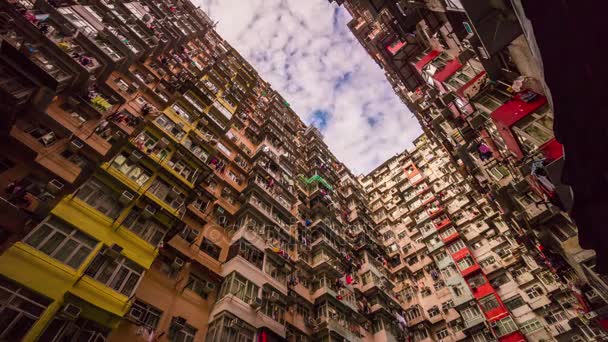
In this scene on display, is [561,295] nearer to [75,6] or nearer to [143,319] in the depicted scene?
[143,319]

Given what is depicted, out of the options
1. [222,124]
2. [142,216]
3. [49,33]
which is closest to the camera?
[49,33]

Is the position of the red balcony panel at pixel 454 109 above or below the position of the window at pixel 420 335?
above

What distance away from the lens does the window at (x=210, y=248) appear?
19.0m

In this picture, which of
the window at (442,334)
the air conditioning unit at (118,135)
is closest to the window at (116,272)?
the air conditioning unit at (118,135)

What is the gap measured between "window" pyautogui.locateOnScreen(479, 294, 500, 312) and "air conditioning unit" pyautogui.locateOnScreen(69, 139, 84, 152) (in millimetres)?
35859

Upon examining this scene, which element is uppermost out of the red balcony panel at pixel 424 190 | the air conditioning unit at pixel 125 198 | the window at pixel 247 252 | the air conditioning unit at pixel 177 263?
the red balcony panel at pixel 424 190

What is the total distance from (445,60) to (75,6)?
27270mm

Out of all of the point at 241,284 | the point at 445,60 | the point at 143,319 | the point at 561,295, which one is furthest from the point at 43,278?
the point at 561,295

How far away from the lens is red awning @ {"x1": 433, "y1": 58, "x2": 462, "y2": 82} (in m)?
21.9

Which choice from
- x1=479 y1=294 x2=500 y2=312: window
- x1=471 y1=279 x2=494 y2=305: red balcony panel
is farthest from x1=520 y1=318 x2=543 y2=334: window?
x1=471 y1=279 x2=494 y2=305: red balcony panel

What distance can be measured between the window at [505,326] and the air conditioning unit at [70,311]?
32.4 m

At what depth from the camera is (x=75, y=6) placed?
18.1 metres

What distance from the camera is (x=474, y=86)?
62.6 feet

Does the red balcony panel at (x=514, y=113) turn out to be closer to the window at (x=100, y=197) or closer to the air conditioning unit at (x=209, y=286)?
the air conditioning unit at (x=209, y=286)
